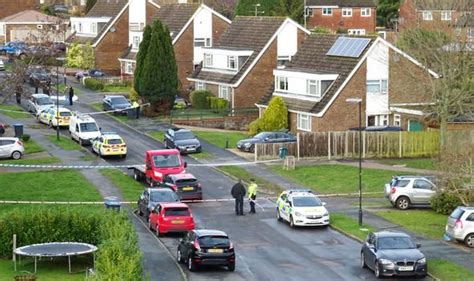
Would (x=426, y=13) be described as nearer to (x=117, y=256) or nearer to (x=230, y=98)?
(x=230, y=98)

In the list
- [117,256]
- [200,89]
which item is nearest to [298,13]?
[200,89]

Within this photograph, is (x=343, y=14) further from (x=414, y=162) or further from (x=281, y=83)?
(x=414, y=162)

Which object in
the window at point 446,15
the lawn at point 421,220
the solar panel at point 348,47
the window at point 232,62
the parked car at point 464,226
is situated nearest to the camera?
the parked car at point 464,226

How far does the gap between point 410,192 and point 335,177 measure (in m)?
9.91

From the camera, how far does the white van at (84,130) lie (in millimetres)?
79688

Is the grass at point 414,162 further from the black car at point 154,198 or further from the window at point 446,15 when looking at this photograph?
the black car at point 154,198

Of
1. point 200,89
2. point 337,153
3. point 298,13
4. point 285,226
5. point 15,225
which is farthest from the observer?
point 298,13

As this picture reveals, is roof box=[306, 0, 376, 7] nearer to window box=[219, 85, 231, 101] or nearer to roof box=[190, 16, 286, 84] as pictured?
roof box=[190, 16, 286, 84]

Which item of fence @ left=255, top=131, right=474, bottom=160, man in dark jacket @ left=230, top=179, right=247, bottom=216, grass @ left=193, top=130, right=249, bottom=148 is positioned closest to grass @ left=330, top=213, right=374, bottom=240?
man in dark jacket @ left=230, top=179, right=247, bottom=216

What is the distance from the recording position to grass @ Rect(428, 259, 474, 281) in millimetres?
43094

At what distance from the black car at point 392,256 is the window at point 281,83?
136 ft

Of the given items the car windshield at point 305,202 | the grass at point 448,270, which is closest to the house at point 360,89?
the car windshield at point 305,202

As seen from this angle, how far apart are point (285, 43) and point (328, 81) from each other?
1388cm

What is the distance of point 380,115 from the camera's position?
8262 cm
